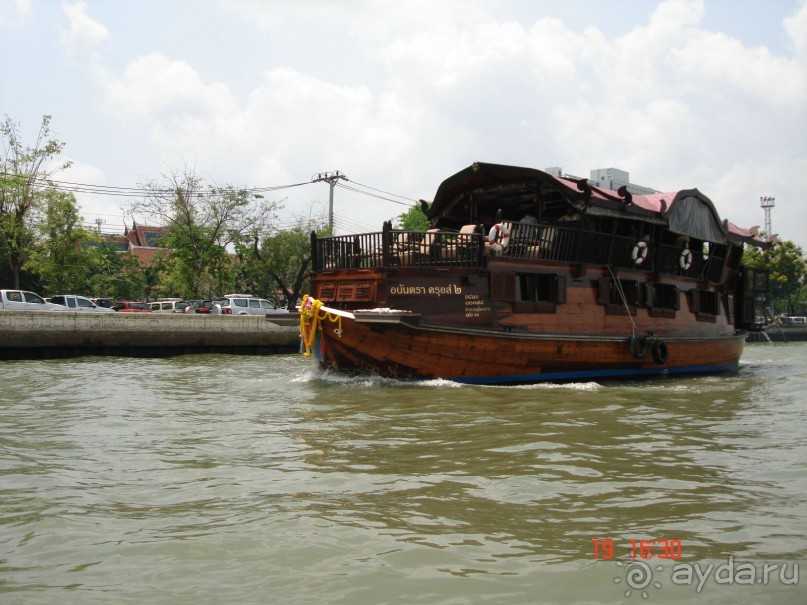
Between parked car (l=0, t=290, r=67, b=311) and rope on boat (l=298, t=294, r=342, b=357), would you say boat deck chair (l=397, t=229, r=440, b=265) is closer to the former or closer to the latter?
rope on boat (l=298, t=294, r=342, b=357)

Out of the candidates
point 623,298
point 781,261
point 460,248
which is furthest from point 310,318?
point 781,261

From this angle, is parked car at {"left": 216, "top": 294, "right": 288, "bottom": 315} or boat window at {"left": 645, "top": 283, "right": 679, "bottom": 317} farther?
parked car at {"left": 216, "top": 294, "right": 288, "bottom": 315}

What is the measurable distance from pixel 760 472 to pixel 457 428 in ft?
8.64

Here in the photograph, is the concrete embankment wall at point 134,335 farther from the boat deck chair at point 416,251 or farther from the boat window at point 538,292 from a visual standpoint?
the boat window at point 538,292

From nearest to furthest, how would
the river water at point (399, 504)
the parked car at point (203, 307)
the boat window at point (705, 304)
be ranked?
the river water at point (399, 504)
the boat window at point (705, 304)
the parked car at point (203, 307)

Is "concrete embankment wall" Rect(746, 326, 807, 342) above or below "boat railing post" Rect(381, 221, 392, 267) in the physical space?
below

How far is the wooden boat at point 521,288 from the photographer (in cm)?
1016

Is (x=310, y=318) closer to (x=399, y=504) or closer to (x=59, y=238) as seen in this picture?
(x=399, y=504)

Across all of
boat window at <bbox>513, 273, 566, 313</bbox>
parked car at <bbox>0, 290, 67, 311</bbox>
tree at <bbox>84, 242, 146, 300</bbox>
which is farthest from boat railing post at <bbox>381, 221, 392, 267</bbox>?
tree at <bbox>84, 242, 146, 300</bbox>

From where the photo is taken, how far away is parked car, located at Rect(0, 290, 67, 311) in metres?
20.3

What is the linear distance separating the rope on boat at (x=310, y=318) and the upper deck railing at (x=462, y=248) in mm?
866

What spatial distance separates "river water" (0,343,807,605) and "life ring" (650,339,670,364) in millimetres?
4484
